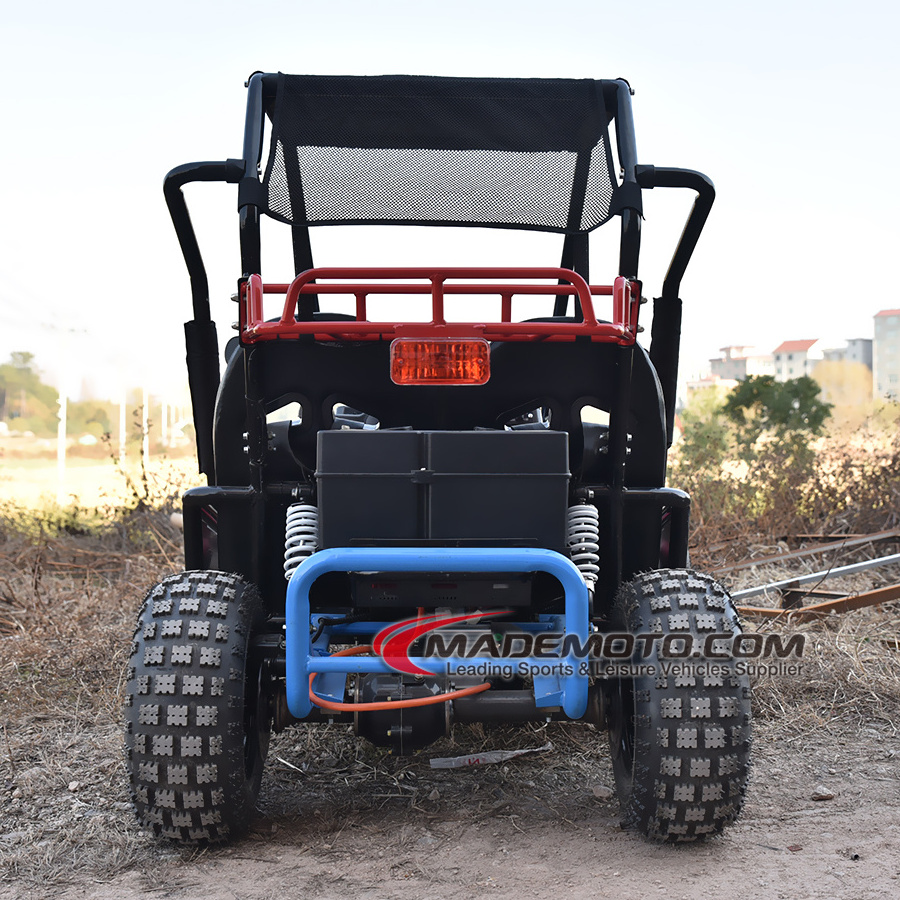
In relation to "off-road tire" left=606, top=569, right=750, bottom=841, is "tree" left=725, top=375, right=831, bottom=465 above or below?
above

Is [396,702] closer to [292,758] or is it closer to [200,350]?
[292,758]

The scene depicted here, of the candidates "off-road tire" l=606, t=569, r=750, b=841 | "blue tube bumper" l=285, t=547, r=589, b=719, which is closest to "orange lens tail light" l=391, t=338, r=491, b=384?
"blue tube bumper" l=285, t=547, r=589, b=719

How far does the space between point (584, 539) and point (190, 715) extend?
1.23m

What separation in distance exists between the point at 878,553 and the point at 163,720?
641cm

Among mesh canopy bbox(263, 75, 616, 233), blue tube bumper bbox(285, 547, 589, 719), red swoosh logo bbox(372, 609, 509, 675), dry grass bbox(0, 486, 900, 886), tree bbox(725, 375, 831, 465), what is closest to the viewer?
blue tube bumper bbox(285, 547, 589, 719)

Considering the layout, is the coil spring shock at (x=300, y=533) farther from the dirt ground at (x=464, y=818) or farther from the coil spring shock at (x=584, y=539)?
the dirt ground at (x=464, y=818)

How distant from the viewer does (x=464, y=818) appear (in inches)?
118

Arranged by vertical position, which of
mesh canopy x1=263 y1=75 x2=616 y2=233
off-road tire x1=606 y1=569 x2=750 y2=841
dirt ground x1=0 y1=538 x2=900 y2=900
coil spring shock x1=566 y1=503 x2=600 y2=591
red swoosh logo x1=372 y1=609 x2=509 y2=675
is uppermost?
mesh canopy x1=263 y1=75 x2=616 y2=233

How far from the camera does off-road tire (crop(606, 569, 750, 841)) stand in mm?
2598

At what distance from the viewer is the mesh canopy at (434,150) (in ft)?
11.3

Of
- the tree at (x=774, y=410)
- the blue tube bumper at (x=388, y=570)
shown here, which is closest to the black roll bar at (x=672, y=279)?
the blue tube bumper at (x=388, y=570)

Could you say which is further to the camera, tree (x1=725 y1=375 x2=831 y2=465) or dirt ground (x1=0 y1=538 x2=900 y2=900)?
tree (x1=725 y1=375 x2=831 y2=465)

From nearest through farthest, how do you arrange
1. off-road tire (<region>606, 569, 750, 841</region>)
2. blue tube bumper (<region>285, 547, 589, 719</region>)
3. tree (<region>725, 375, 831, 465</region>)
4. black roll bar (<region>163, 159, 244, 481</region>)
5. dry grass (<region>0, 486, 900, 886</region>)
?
blue tube bumper (<region>285, 547, 589, 719</region>) < off-road tire (<region>606, 569, 750, 841</region>) < dry grass (<region>0, 486, 900, 886</region>) < black roll bar (<region>163, 159, 244, 481</region>) < tree (<region>725, 375, 831, 465</region>)

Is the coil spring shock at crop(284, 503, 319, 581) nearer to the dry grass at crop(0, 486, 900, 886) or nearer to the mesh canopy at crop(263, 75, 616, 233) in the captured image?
the dry grass at crop(0, 486, 900, 886)
